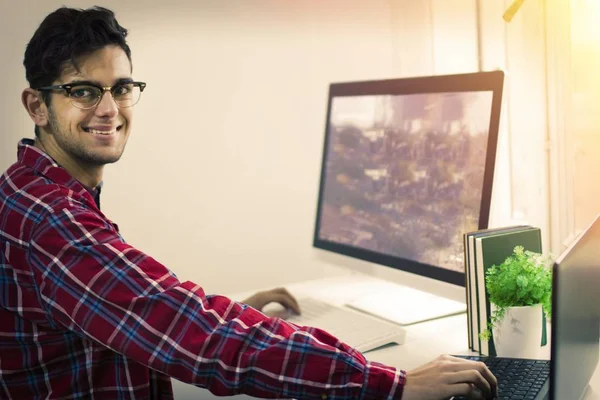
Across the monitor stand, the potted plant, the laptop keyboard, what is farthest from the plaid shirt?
the monitor stand

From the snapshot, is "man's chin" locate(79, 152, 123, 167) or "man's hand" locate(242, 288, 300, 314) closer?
"man's chin" locate(79, 152, 123, 167)

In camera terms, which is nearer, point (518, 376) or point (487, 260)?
point (518, 376)

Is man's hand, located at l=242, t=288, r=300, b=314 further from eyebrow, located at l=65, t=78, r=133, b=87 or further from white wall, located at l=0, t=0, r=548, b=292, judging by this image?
eyebrow, located at l=65, t=78, r=133, b=87

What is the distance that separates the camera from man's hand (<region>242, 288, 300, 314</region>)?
1.62 meters

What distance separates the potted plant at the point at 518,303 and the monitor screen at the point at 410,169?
6.7 inches

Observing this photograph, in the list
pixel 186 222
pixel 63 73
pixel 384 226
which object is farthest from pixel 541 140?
pixel 63 73

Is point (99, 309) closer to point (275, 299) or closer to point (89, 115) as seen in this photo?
point (89, 115)

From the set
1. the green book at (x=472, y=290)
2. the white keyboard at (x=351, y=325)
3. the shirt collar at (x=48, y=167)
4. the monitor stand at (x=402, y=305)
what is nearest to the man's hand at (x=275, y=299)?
the white keyboard at (x=351, y=325)

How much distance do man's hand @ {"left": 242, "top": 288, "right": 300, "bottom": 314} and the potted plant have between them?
0.53 m

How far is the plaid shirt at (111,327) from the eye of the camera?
2.89ft

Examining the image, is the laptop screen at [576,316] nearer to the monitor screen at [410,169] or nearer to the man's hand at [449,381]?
the man's hand at [449,381]

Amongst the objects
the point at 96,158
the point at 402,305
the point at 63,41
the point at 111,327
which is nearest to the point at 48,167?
the point at 96,158

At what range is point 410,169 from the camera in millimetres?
1578

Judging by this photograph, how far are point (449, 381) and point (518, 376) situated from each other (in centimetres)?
24
